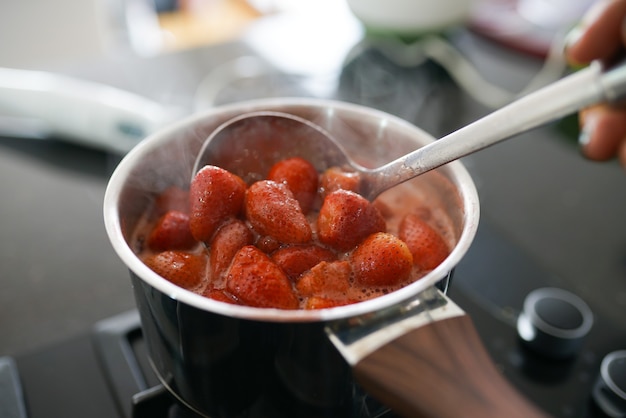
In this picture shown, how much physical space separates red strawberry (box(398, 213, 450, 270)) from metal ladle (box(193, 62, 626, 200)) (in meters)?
0.05

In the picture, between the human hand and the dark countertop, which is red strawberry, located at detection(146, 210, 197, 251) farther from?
the human hand

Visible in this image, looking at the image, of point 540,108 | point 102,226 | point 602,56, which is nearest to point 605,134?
point 602,56

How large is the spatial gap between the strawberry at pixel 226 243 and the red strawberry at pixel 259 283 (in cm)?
3

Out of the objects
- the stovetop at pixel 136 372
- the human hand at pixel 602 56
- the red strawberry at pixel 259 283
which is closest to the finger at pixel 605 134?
the human hand at pixel 602 56

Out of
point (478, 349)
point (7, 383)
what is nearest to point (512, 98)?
point (478, 349)

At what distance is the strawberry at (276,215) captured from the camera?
553mm

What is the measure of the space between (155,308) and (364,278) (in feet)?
0.62

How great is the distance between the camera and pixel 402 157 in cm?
58

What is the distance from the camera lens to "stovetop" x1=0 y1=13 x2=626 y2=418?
0.62m

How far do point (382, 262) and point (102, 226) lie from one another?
0.49 meters

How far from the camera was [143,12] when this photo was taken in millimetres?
2566

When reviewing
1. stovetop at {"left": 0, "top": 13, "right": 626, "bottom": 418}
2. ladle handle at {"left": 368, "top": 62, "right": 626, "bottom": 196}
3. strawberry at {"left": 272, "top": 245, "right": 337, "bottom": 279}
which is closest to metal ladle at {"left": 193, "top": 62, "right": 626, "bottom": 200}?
ladle handle at {"left": 368, "top": 62, "right": 626, "bottom": 196}

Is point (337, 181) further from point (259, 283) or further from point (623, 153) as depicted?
point (623, 153)

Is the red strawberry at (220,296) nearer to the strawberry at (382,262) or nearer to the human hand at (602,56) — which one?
the strawberry at (382,262)
